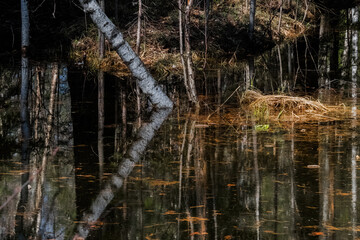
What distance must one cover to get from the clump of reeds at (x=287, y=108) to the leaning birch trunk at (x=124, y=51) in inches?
82.5

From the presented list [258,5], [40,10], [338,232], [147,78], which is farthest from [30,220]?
[258,5]

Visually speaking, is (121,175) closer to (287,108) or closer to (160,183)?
(160,183)

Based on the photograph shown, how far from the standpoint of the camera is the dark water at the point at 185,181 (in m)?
4.49

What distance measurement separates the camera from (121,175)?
6.19 meters

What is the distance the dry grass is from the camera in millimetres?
10337

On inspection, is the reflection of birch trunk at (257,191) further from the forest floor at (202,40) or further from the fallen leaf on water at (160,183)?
the forest floor at (202,40)

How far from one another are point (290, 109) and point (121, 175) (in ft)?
18.7

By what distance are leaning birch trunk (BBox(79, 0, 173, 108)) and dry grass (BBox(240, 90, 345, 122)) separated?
2.10m

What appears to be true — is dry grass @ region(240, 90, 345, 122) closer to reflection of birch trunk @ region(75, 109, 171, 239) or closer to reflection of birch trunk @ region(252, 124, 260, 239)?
reflection of birch trunk @ region(75, 109, 171, 239)

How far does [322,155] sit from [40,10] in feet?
63.5

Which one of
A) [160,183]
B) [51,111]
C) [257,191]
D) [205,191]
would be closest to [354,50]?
[51,111]

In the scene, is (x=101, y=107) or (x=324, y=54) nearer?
(x=101, y=107)

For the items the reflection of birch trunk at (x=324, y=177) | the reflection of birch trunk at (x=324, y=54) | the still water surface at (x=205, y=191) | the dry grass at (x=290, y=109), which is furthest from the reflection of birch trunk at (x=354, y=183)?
the reflection of birch trunk at (x=324, y=54)

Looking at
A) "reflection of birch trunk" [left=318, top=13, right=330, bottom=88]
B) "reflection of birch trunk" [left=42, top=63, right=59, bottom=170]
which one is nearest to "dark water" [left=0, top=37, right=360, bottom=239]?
"reflection of birch trunk" [left=42, top=63, right=59, bottom=170]
